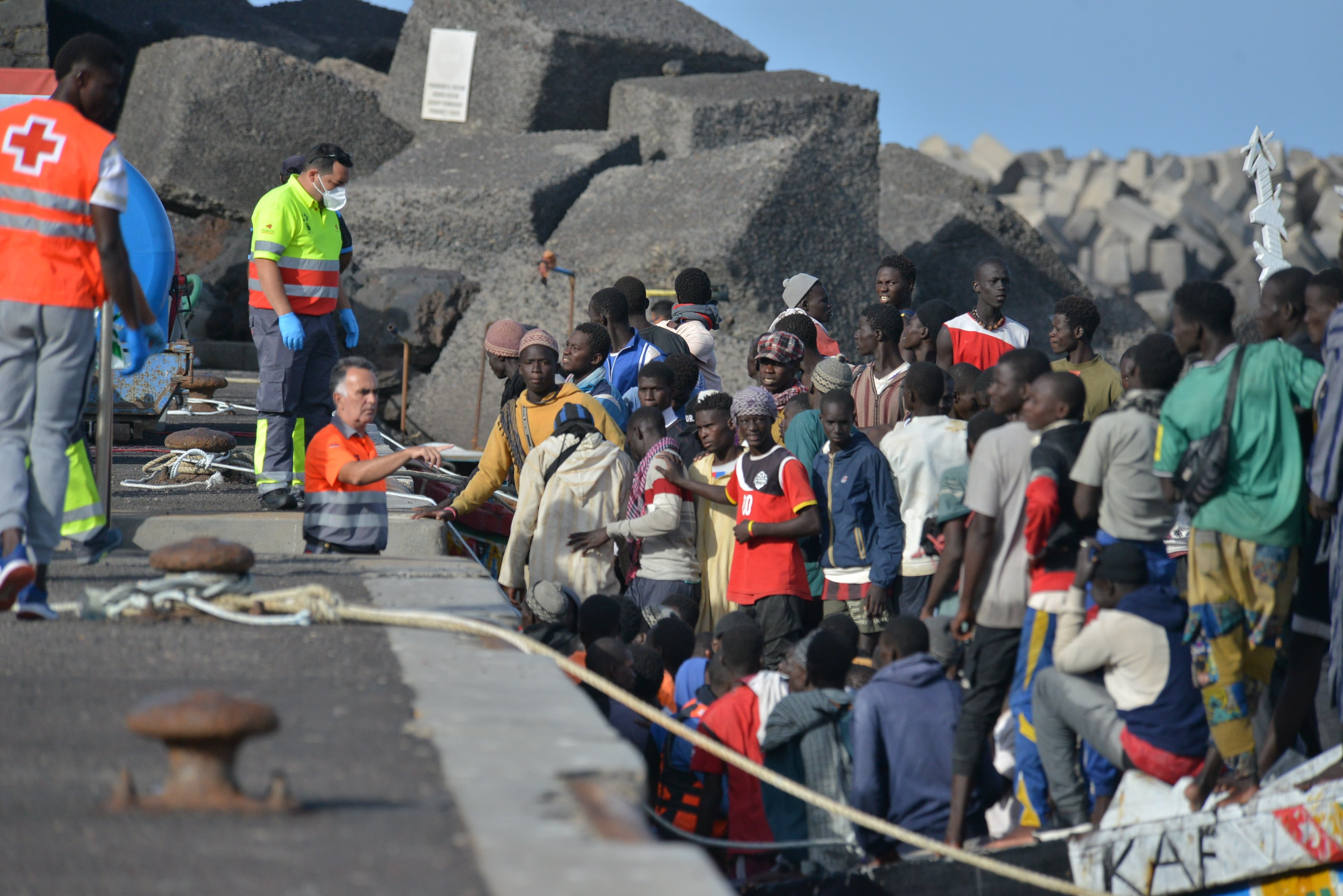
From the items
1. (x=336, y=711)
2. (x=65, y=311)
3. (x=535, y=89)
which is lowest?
(x=336, y=711)

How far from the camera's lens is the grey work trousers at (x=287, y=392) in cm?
711

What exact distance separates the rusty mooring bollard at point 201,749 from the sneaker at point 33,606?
1763mm

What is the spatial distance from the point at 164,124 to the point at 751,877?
12523mm

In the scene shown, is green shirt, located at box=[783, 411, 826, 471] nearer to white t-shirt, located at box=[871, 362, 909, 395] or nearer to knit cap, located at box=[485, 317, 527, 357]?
white t-shirt, located at box=[871, 362, 909, 395]

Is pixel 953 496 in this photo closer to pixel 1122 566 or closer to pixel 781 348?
pixel 1122 566

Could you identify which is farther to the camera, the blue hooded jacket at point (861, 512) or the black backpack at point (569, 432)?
the black backpack at point (569, 432)

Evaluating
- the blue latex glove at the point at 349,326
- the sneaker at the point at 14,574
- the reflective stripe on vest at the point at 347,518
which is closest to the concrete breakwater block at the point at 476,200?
the blue latex glove at the point at 349,326

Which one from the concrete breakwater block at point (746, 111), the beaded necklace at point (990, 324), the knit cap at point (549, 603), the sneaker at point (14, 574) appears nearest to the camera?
the sneaker at point (14, 574)

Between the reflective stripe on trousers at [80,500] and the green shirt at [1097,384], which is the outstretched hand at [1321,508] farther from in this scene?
the reflective stripe on trousers at [80,500]

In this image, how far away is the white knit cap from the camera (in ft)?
30.0

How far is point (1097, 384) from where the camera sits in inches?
290

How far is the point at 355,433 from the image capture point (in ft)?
19.2

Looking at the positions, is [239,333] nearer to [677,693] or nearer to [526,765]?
[677,693]

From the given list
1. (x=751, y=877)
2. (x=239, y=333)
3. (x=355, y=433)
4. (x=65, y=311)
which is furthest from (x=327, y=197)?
(x=239, y=333)
